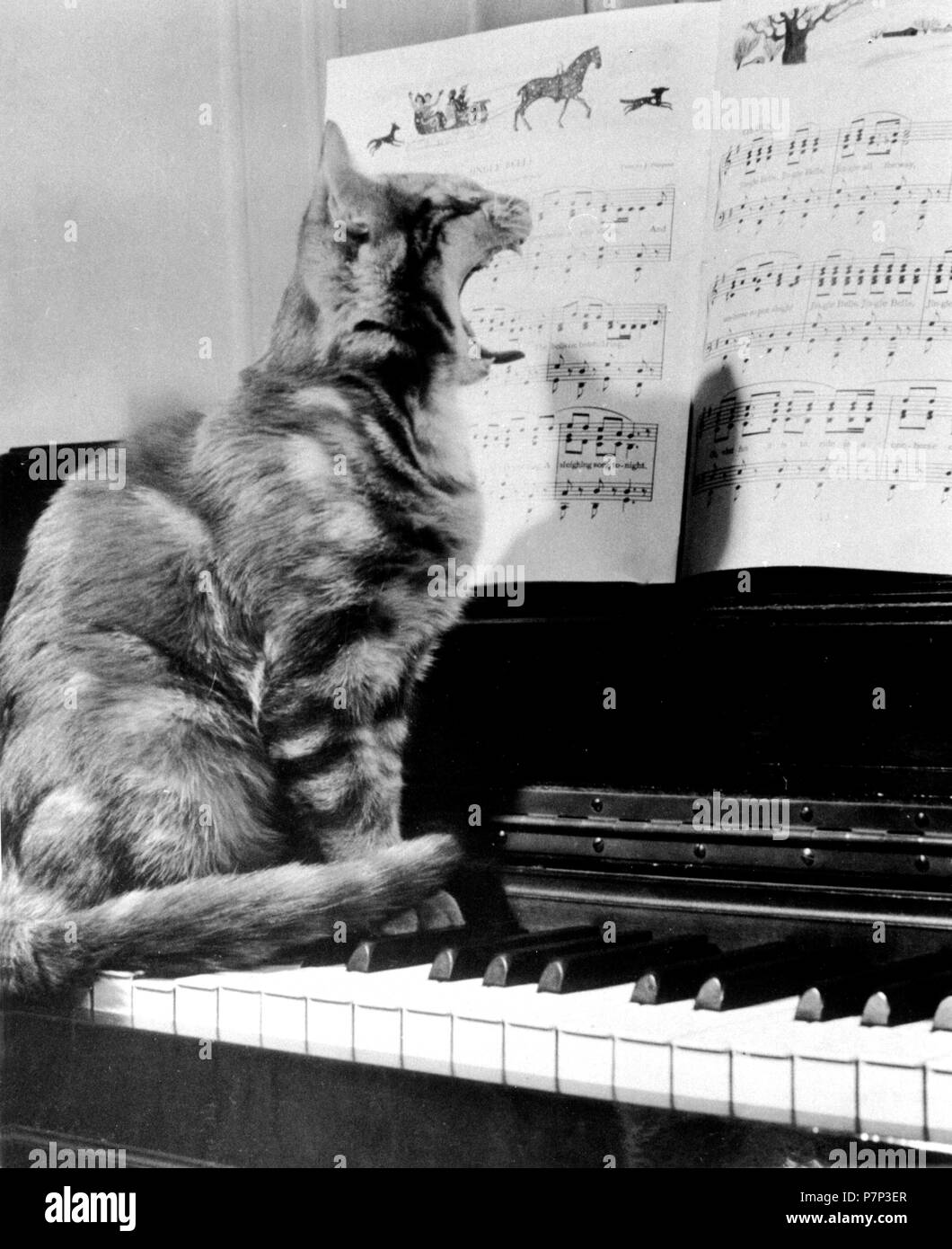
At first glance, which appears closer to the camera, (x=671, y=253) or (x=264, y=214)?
(x=671, y=253)

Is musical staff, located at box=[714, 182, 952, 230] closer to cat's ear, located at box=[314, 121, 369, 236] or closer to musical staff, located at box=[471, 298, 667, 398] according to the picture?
musical staff, located at box=[471, 298, 667, 398]

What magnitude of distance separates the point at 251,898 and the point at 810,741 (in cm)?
61

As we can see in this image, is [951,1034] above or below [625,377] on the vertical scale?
below

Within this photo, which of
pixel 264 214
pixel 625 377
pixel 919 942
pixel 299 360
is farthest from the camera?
pixel 264 214

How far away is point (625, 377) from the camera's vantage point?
1259 millimetres

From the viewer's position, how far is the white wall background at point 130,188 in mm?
1716

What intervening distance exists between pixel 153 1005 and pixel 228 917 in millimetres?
114

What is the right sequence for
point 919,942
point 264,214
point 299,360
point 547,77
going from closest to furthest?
1. point 919,942
2. point 547,77
3. point 299,360
4. point 264,214

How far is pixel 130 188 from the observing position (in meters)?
1.76

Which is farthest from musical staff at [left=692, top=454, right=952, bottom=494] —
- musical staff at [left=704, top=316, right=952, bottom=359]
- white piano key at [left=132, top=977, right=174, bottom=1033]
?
white piano key at [left=132, top=977, right=174, bottom=1033]

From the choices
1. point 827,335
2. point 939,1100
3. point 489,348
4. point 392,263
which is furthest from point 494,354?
point 939,1100

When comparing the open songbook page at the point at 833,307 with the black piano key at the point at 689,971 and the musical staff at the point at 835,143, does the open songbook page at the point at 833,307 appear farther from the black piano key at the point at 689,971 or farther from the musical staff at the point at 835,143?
the black piano key at the point at 689,971
